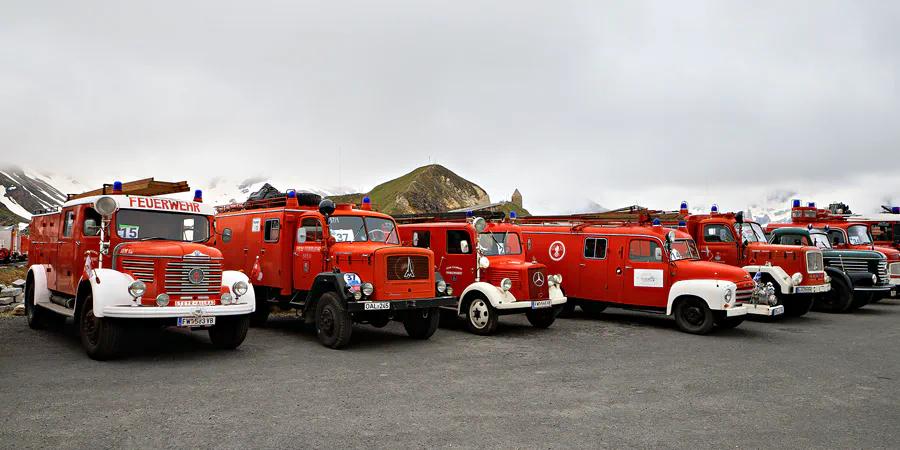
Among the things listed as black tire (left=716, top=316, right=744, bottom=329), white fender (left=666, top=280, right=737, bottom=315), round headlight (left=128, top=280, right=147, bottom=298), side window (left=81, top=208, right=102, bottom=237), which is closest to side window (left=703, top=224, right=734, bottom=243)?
black tire (left=716, top=316, right=744, bottom=329)

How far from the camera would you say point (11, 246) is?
45.7 meters

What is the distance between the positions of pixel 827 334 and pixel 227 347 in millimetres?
12574

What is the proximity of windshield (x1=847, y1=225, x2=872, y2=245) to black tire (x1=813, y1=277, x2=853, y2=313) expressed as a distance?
3.24 metres

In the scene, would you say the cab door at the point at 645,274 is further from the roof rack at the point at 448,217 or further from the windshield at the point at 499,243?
the roof rack at the point at 448,217

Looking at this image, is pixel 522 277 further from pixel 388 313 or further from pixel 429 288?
pixel 388 313

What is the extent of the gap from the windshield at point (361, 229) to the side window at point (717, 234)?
366 inches

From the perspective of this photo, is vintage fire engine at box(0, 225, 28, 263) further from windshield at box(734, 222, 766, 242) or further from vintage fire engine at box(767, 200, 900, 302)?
vintage fire engine at box(767, 200, 900, 302)

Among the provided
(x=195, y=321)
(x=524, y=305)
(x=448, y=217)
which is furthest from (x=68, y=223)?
(x=524, y=305)

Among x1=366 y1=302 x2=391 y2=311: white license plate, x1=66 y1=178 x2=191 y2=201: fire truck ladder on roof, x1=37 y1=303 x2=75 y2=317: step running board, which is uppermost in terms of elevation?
x1=66 y1=178 x2=191 y2=201: fire truck ladder on roof

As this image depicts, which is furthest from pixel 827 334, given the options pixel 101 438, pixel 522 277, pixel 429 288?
pixel 101 438

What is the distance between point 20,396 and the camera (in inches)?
267

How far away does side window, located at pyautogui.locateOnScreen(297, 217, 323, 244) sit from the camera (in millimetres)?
11856

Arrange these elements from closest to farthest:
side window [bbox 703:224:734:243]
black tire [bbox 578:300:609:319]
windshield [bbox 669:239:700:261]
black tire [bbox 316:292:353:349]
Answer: black tire [bbox 316:292:353:349]
windshield [bbox 669:239:700:261]
black tire [bbox 578:300:609:319]
side window [bbox 703:224:734:243]

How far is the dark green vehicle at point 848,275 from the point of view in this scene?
17516 millimetres
